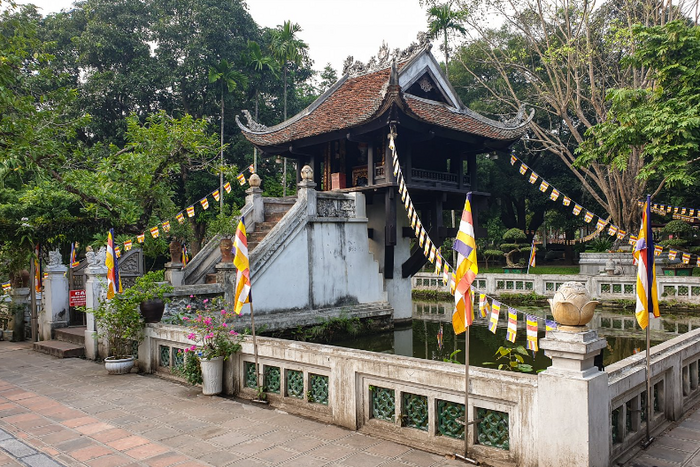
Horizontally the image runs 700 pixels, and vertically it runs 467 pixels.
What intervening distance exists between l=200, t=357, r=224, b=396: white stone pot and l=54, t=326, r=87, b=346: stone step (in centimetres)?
485

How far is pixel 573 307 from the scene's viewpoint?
3.82m

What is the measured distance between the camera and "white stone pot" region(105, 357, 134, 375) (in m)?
7.82

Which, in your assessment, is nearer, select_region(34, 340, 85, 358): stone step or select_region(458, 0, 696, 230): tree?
select_region(34, 340, 85, 358): stone step

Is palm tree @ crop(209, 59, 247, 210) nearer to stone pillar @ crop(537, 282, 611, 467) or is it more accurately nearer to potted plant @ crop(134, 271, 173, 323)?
potted plant @ crop(134, 271, 173, 323)

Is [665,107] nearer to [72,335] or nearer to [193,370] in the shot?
[193,370]

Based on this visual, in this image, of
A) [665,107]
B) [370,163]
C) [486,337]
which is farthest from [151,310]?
[665,107]

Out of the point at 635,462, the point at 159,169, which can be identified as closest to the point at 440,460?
the point at 635,462

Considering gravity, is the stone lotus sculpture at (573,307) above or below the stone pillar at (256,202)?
below

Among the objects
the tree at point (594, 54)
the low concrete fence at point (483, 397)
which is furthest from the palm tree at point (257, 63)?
the low concrete fence at point (483, 397)

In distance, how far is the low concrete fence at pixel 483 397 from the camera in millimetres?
3818

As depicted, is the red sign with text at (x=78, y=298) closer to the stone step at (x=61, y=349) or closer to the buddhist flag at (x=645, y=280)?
the stone step at (x=61, y=349)

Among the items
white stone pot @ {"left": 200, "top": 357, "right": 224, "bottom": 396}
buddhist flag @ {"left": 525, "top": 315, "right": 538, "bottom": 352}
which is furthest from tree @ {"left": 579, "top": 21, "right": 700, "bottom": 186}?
white stone pot @ {"left": 200, "top": 357, "right": 224, "bottom": 396}

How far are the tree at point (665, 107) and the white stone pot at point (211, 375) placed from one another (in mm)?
14095

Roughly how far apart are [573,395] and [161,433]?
3900 millimetres
